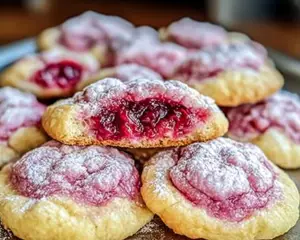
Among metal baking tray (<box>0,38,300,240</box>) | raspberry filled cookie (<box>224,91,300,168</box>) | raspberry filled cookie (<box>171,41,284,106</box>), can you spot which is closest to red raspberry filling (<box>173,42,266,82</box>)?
raspberry filled cookie (<box>171,41,284,106</box>)

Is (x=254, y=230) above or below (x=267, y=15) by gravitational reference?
above

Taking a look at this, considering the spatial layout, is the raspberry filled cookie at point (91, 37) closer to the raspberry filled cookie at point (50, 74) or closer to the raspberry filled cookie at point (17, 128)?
the raspberry filled cookie at point (50, 74)

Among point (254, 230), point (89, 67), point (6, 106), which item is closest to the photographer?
point (254, 230)

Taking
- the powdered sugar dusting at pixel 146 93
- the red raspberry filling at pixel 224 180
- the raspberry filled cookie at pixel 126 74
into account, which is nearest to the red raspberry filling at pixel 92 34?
the raspberry filled cookie at pixel 126 74

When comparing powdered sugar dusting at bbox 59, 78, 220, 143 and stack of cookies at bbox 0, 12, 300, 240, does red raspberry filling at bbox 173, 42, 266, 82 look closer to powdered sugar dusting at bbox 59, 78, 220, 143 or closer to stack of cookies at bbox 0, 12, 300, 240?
stack of cookies at bbox 0, 12, 300, 240

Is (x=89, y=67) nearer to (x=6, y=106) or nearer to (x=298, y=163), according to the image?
(x=6, y=106)

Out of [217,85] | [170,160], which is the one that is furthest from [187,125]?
[217,85]
